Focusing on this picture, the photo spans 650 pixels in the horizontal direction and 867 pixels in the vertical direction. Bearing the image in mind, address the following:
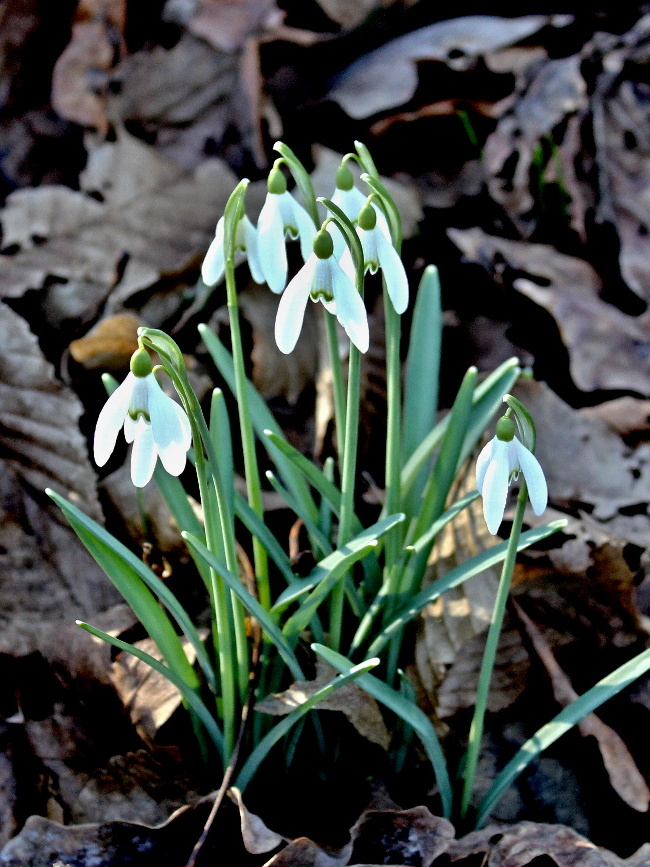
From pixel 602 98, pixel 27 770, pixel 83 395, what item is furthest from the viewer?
pixel 602 98

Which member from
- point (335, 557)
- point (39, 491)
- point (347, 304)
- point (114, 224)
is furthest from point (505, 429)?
point (114, 224)

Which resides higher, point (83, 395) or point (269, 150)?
point (269, 150)

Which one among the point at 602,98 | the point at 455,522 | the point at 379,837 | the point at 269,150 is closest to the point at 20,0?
the point at 269,150

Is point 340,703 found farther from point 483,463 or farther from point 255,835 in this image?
point 483,463

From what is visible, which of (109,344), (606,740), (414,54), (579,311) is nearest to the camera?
(606,740)

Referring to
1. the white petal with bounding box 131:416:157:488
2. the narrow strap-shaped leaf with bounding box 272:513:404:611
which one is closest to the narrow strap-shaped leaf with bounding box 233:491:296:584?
the narrow strap-shaped leaf with bounding box 272:513:404:611

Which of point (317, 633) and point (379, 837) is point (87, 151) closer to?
point (317, 633)

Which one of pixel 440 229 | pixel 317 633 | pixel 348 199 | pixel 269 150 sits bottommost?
pixel 317 633
